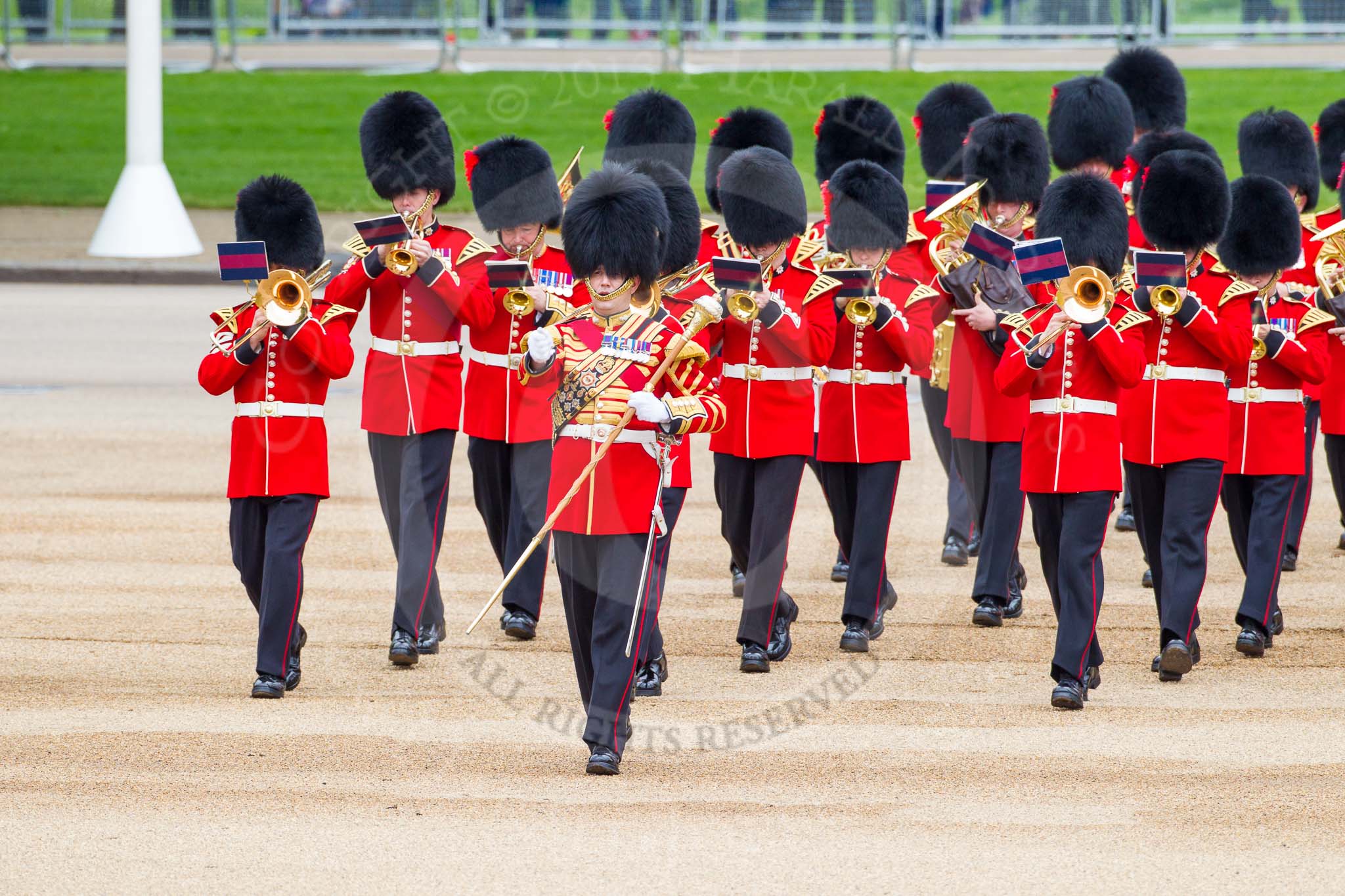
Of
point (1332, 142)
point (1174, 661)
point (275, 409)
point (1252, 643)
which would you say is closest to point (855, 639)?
point (1174, 661)

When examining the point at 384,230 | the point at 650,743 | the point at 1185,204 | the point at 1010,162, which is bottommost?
the point at 650,743

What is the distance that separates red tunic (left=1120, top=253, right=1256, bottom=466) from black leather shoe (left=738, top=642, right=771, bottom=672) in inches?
46.8

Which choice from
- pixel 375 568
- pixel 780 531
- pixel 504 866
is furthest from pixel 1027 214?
pixel 504 866

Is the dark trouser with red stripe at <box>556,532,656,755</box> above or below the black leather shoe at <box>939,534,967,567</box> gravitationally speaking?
above

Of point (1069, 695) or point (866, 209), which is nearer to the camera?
point (1069, 695)

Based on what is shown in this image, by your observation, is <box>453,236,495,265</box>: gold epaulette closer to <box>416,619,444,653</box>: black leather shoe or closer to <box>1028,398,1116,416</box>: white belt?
<box>416,619,444,653</box>: black leather shoe

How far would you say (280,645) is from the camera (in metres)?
5.57

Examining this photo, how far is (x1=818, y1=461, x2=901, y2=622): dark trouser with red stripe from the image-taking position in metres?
6.20

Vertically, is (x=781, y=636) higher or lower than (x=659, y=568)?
lower

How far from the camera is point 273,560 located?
18.3ft

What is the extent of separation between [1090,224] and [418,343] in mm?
1968

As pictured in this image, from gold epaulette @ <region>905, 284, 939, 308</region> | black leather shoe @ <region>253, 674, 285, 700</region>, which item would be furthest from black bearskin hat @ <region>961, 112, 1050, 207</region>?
black leather shoe @ <region>253, 674, 285, 700</region>

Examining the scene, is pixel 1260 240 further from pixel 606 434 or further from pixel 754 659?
pixel 606 434

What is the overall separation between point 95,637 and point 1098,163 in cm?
446
